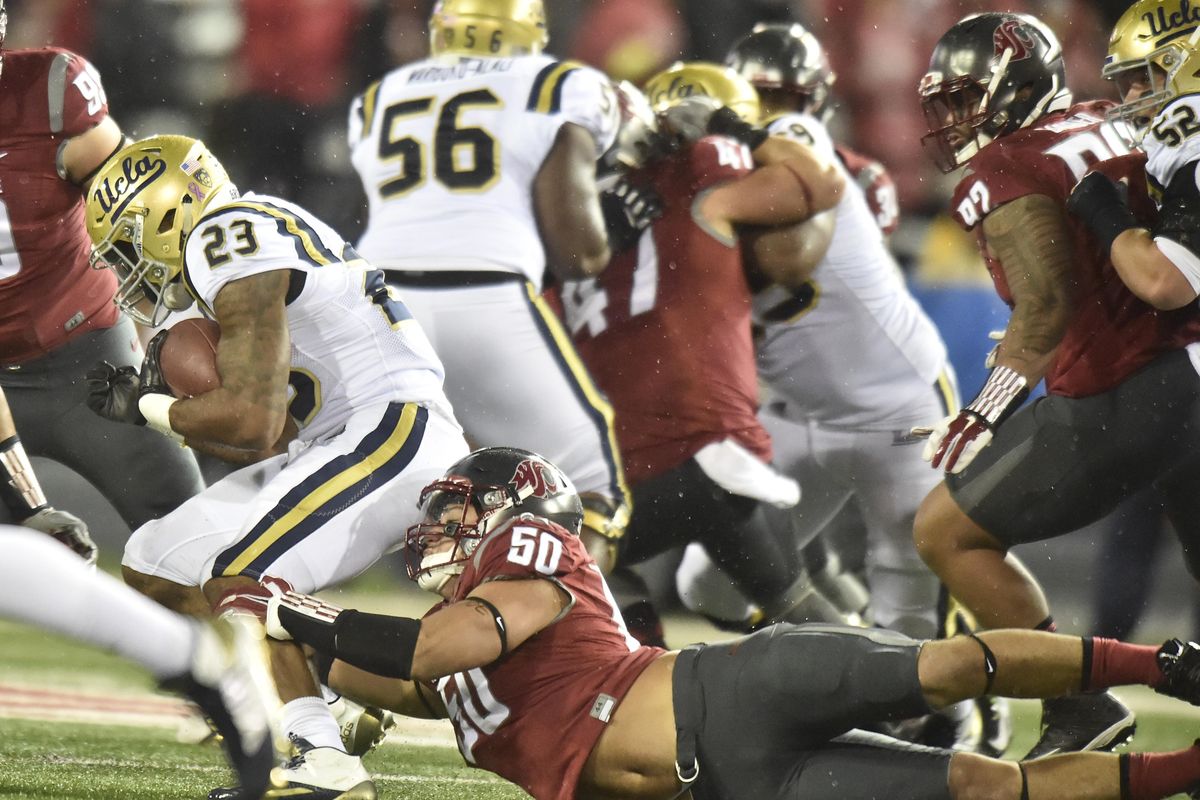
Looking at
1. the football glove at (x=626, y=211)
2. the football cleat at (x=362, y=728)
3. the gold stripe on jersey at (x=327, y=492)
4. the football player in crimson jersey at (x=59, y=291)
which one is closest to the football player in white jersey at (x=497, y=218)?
the football glove at (x=626, y=211)

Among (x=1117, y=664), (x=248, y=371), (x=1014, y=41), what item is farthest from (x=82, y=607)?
(x=1014, y=41)

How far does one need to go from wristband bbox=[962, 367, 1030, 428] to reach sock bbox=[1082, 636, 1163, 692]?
872 mm

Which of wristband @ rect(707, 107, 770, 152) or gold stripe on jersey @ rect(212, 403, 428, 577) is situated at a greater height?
wristband @ rect(707, 107, 770, 152)

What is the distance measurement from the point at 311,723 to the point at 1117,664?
4.91 feet

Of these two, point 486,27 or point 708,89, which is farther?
point 708,89

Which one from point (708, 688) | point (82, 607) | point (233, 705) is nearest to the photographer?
point (82, 607)

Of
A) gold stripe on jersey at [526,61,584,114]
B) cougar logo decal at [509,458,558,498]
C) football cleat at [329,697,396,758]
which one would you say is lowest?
football cleat at [329,697,396,758]

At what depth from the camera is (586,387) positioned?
186 inches

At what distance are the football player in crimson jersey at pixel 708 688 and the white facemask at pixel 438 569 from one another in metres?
0.13

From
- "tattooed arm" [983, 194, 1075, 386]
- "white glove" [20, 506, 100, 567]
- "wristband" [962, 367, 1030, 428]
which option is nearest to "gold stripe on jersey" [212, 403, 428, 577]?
"white glove" [20, 506, 100, 567]

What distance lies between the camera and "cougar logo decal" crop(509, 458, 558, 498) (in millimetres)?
A: 3002

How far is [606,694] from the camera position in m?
2.77

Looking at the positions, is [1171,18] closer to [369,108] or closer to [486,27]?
[486,27]

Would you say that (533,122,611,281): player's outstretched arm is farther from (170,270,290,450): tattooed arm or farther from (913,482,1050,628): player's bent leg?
(913,482,1050,628): player's bent leg
